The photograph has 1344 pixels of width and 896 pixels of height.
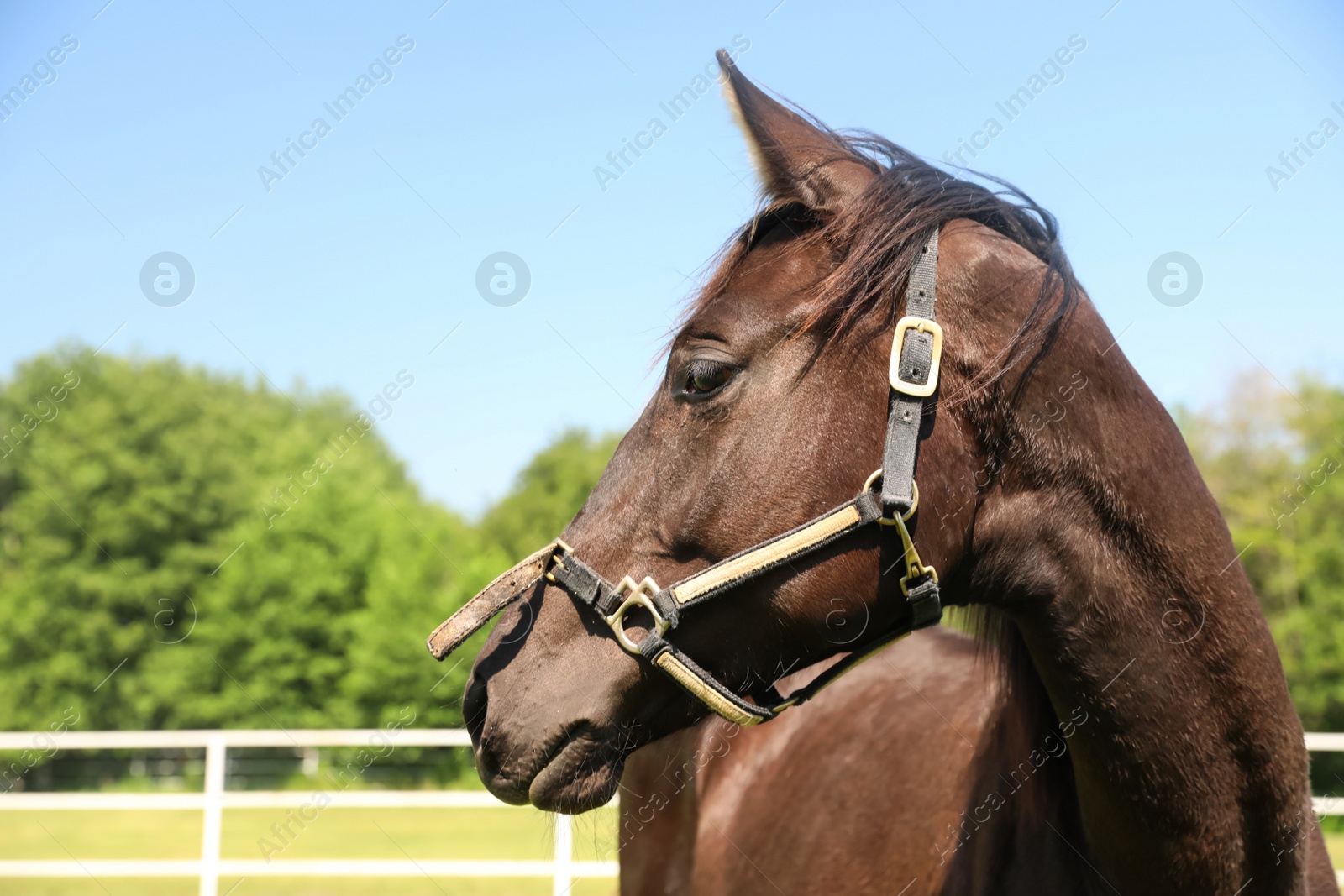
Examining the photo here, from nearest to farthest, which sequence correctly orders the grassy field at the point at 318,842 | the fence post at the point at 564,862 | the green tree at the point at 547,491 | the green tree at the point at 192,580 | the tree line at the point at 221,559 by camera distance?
1. the fence post at the point at 564,862
2. the grassy field at the point at 318,842
3. the tree line at the point at 221,559
4. the green tree at the point at 192,580
5. the green tree at the point at 547,491

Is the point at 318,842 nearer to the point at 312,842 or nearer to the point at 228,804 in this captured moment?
the point at 312,842

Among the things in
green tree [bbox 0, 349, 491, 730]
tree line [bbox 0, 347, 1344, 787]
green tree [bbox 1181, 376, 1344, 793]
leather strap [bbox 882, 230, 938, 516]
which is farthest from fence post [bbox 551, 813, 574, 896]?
green tree [bbox 0, 349, 491, 730]

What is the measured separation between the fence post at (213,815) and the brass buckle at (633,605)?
21.7 ft

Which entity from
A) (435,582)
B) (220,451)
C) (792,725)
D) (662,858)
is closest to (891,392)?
(792,725)

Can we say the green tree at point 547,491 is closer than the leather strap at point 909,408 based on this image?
No

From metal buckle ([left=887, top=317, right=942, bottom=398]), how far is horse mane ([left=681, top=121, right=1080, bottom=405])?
1.9 inches

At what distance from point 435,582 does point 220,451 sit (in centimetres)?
1124

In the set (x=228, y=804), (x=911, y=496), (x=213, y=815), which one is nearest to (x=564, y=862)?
(x=228, y=804)

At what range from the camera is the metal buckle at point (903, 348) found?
1743mm

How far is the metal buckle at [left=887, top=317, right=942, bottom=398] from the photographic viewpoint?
5.72 ft

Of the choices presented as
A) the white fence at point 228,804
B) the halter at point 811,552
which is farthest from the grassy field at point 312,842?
the halter at point 811,552

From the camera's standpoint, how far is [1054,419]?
5.93 ft

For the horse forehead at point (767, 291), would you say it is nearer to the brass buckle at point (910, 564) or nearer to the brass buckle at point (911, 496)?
the brass buckle at point (911, 496)

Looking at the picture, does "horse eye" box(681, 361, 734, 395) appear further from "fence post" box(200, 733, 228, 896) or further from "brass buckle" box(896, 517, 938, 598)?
"fence post" box(200, 733, 228, 896)
